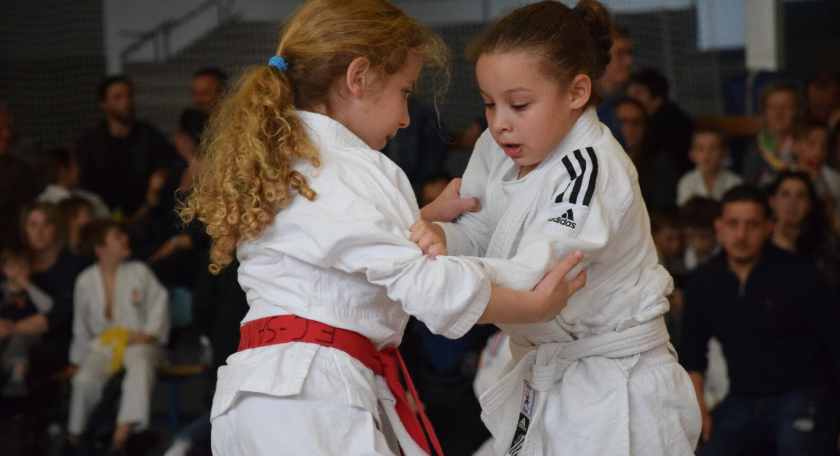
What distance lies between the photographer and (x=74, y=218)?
178 inches

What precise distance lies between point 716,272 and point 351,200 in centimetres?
230

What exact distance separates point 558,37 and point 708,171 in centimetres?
287

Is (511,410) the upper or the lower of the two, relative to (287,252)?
lower

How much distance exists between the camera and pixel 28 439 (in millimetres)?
4008

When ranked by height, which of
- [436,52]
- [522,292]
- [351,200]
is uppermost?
[436,52]

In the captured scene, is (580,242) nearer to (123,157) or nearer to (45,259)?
(45,259)

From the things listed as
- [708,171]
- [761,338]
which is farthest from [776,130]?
[761,338]

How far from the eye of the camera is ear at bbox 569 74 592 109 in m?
1.73

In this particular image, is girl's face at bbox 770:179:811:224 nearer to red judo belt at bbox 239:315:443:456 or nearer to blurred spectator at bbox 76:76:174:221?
red judo belt at bbox 239:315:443:456

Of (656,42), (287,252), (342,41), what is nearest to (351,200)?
(287,252)

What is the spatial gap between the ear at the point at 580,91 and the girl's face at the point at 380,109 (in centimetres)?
31

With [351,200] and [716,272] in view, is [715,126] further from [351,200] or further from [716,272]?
[351,200]

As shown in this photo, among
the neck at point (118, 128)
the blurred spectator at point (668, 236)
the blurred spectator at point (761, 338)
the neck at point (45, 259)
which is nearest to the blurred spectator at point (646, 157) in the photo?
the blurred spectator at point (668, 236)

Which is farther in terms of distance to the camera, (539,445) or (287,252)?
(539,445)
